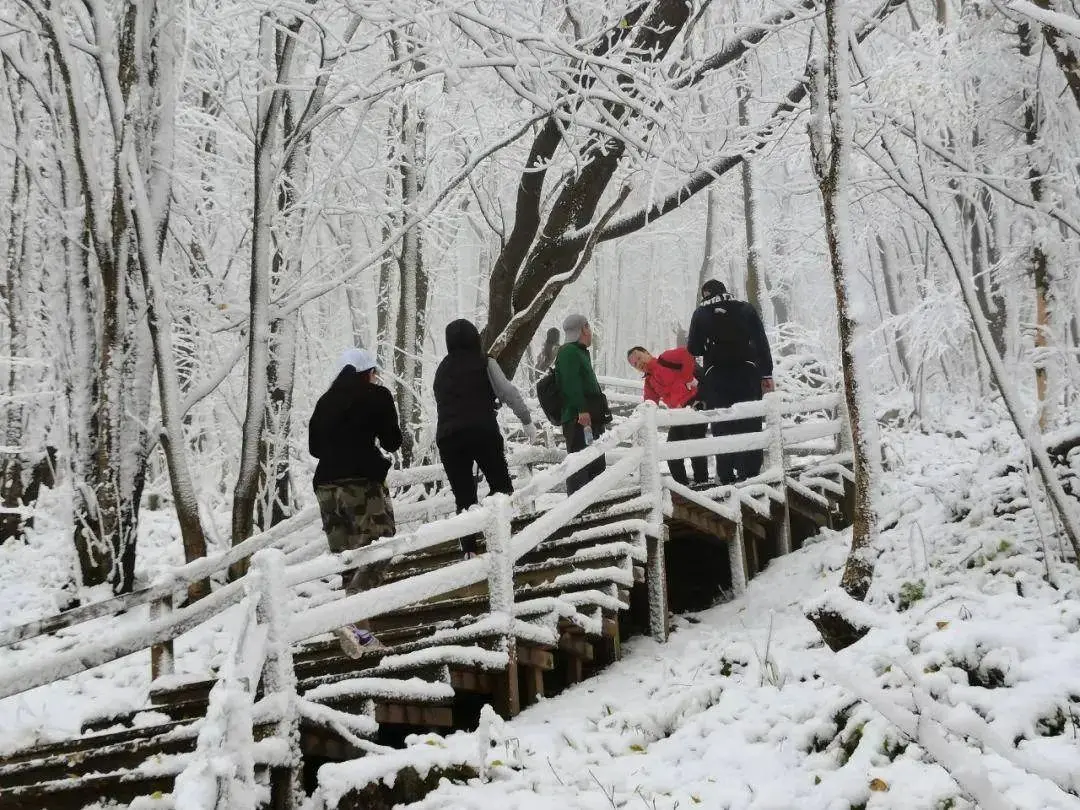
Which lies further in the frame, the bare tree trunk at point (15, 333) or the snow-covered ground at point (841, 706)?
the bare tree trunk at point (15, 333)

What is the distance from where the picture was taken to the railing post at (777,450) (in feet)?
29.5

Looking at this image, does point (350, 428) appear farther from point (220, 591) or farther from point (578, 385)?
point (578, 385)

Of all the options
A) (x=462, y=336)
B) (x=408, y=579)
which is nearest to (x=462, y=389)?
(x=462, y=336)

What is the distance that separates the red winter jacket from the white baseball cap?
409cm

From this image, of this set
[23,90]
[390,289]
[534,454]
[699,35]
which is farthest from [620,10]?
[390,289]

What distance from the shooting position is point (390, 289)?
15164 millimetres

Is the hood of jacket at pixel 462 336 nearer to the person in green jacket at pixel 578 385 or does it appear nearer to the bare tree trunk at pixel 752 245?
the person in green jacket at pixel 578 385

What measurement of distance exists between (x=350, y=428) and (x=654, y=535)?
2844mm

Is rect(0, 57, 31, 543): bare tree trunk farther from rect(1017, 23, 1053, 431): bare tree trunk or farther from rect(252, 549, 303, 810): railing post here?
rect(1017, 23, 1053, 431): bare tree trunk

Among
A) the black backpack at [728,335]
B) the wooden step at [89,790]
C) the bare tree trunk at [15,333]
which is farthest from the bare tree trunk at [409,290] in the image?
the wooden step at [89,790]

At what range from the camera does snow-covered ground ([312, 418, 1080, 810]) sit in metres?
3.36

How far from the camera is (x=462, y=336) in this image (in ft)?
21.1

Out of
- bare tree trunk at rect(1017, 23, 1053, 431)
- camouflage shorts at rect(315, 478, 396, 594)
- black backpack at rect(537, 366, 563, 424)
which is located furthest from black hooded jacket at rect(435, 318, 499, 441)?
bare tree trunk at rect(1017, 23, 1053, 431)

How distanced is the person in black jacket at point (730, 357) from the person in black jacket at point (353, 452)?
149 inches
